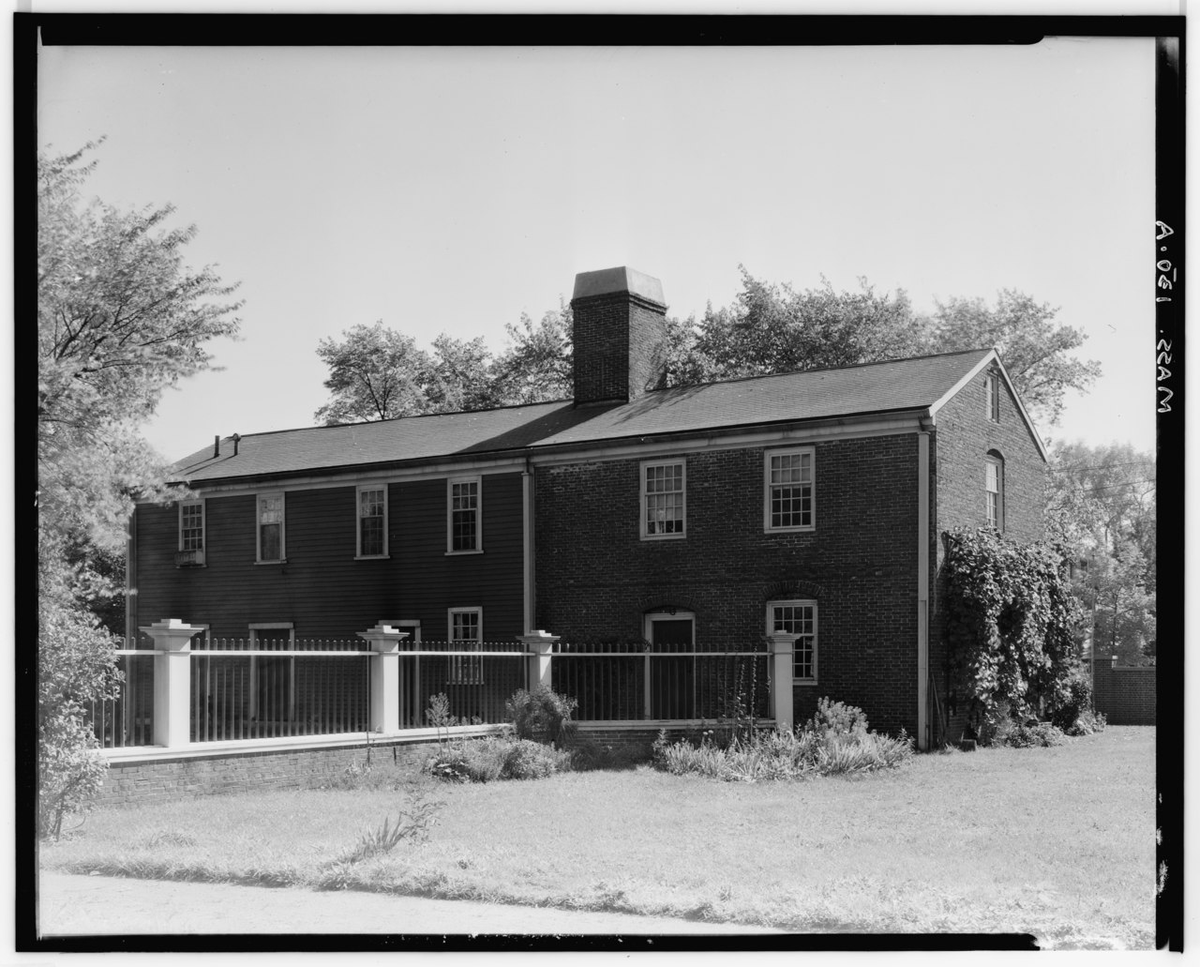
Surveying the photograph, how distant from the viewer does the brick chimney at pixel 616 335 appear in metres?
29.6

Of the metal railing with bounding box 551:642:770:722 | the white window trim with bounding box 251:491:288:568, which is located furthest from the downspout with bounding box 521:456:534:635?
the white window trim with bounding box 251:491:288:568

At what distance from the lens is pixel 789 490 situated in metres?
24.4

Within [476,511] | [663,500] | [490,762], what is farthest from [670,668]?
[490,762]

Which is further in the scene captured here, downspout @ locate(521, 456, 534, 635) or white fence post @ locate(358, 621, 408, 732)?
downspout @ locate(521, 456, 534, 635)

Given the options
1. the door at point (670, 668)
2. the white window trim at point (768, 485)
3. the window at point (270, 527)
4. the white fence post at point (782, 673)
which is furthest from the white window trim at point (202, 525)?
the white fence post at point (782, 673)

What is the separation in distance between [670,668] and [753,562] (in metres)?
2.38

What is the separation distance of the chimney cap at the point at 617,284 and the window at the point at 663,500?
17.4ft

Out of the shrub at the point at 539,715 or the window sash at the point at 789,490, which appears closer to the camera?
the shrub at the point at 539,715

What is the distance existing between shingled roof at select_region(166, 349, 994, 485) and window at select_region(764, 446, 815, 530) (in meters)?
Result: 0.68

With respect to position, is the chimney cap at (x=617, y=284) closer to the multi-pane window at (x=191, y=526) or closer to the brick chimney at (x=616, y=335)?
the brick chimney at (x=616, y=335)

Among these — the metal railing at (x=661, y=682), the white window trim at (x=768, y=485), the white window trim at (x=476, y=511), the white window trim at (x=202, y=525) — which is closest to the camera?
the metal railing at (x=661, y=682)

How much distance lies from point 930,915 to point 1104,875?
269 cm

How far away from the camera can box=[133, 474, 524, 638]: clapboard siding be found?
1101 inches

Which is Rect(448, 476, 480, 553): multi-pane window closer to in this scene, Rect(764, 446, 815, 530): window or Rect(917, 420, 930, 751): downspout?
Rect(764, 446, 815, 530): window
